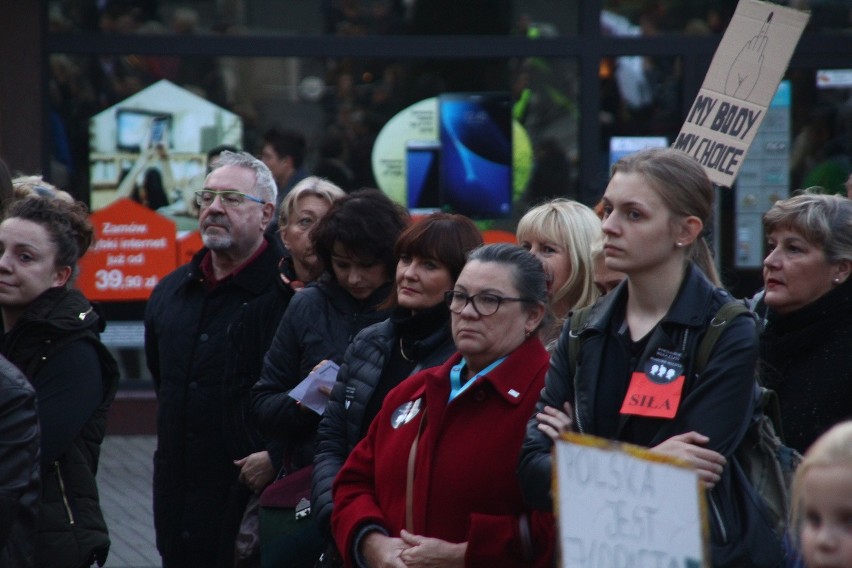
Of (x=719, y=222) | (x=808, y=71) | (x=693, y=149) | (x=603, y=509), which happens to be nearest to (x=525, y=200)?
(x=719, y=222)

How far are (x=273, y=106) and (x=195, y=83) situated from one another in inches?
22.7

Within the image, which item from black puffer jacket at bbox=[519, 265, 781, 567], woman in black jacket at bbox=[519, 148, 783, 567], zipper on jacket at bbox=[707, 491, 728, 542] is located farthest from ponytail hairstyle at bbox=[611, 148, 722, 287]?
zipper on jacket at bbox=[707, 491, 728, 542]

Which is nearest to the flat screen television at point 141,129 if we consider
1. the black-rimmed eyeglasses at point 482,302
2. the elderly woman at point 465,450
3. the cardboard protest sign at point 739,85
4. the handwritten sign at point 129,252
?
the handwritten sign at point 129,252

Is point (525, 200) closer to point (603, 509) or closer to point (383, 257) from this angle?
point (383, 257)

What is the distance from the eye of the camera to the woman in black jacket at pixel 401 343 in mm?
4355

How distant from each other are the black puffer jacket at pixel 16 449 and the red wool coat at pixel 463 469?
0.90 m

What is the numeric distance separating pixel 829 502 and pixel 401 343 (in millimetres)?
2226

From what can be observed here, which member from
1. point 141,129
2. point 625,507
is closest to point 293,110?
point 141,129

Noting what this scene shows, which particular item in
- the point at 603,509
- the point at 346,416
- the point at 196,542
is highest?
the point at 603,509

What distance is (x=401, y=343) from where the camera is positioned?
4434mm

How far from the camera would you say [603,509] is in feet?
8.54

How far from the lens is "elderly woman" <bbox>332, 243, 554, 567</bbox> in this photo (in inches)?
145

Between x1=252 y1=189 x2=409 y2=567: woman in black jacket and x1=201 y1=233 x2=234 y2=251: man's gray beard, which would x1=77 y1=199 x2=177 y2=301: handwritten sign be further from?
x1=252 y1=189 x2=409 y2=567: woman in black jacket

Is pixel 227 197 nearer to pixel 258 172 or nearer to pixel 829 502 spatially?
pixel 258 172
